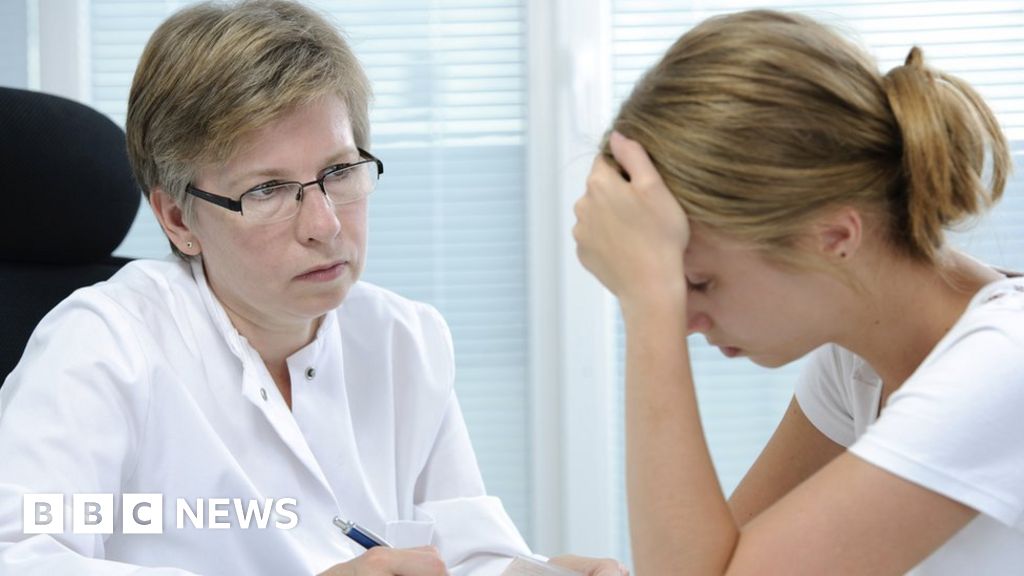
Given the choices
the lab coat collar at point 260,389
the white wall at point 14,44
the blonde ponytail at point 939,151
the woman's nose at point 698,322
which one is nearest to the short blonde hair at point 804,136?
the blonde ponytail at point 939,151

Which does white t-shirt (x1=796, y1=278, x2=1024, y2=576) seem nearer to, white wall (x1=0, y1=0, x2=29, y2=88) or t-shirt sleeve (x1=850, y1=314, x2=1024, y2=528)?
t-shirt sleeve (x1=850, y1=314, x2=1024, y2=528)

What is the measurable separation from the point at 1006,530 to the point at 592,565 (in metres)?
0.51

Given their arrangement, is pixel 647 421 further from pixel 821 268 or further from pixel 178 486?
pixel 178 486

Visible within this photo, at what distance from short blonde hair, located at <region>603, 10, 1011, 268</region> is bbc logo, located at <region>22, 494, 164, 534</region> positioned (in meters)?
0.76

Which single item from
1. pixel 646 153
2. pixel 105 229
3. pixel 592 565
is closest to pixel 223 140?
pixel 105 229

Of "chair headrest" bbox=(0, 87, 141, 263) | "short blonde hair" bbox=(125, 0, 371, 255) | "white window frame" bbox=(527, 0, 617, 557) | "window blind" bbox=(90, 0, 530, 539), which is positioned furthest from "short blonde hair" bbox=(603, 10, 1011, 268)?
"window blind" bbox=(90, 0, 530, 539)

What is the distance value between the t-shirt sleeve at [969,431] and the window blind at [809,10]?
6.17 feet

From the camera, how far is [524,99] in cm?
293

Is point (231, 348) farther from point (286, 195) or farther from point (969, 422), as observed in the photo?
point (969, 422)

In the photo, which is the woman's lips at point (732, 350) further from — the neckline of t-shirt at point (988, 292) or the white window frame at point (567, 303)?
the white window frame at point (567, 303)

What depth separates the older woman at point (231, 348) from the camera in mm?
1358

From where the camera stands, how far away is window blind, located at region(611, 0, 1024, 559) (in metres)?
2.85

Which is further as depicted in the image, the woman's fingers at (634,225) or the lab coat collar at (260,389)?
the lab coat collar at (260,389)

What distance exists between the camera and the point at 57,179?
161cm
